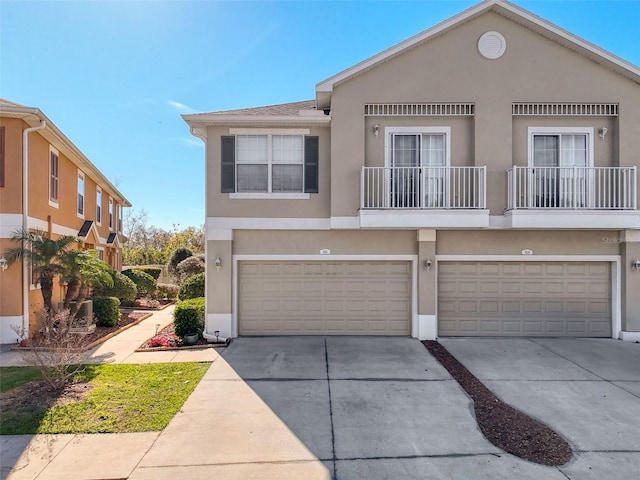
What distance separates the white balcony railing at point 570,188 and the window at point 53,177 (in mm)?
13495

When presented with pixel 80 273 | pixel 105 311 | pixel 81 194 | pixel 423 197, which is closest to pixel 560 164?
pixel 423 197

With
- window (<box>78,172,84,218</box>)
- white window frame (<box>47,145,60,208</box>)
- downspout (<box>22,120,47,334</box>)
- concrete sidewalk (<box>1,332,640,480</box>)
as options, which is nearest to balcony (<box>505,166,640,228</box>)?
concrete sidewalk (<box>1,332,640,480</box>)

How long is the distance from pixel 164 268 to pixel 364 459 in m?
18.4

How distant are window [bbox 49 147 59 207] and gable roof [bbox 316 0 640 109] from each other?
8850 mm

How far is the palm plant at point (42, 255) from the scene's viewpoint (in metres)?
8.62

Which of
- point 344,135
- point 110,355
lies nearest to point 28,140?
point 110,355

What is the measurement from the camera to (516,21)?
352 inches

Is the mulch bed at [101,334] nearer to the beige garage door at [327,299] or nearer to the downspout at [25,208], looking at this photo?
the downspout at [25,208]

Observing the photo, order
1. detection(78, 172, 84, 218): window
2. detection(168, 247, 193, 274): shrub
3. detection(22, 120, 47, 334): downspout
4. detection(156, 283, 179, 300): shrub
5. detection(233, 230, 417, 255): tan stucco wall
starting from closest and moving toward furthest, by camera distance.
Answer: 1. detection(22, 120, 47, 334): downspout
2. detection(233, 230, 417, 255): tan stucco wall
3. detection(78, 172, 84, 218): window
4. detection(156, 283, 179, 300): shrub
5. detection(168, 247, 193, 274): shrub

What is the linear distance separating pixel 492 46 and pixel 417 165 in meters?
3.60

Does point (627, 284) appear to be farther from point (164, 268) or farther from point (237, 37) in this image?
point (164, 268)

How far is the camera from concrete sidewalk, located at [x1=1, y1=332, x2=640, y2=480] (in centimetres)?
390

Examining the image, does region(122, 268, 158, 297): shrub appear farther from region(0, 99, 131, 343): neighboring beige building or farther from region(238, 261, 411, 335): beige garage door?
region(238, 261, 411, 335): beige garage door

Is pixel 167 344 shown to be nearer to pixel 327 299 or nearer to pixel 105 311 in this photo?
pixel 105 311
